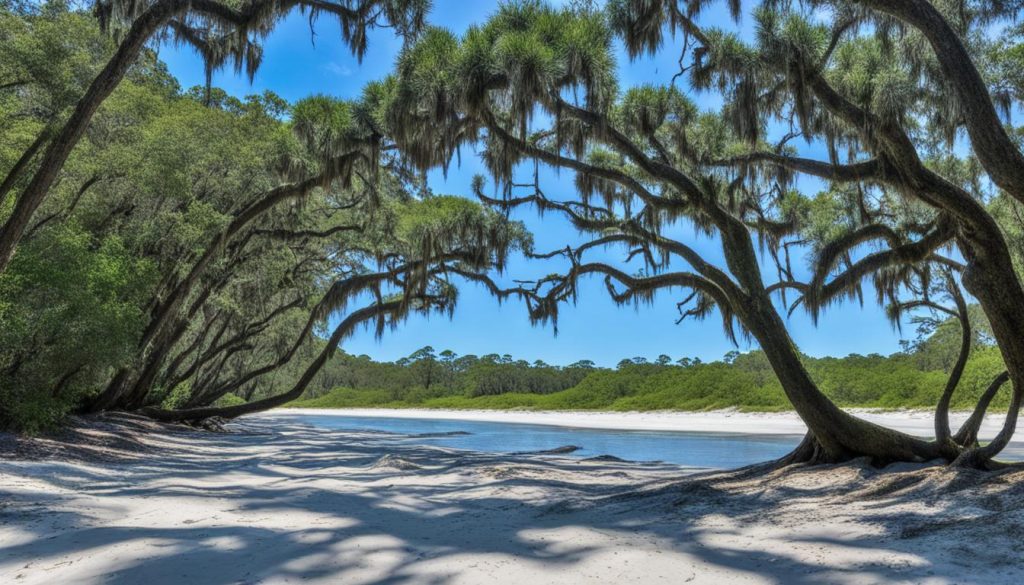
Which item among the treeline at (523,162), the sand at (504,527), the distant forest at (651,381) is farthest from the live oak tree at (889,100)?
the distant forest at (651,381)

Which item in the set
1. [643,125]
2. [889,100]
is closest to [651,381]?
[643,125]

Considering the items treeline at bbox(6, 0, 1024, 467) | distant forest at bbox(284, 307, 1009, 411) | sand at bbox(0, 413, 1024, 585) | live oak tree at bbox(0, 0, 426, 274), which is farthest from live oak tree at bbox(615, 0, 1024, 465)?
distant forest at bbox(284, 307, 1009, 411)

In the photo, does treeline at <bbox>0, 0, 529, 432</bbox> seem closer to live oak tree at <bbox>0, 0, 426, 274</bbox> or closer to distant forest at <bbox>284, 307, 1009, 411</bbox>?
live oak tree at <bbox>0, 0, 426, 274</bbox>

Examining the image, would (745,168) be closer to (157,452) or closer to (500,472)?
(500,472)

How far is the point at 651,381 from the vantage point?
46656 millimetres

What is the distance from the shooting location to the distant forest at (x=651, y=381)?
1093 inches

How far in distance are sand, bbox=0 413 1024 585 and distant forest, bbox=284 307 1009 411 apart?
309 inches

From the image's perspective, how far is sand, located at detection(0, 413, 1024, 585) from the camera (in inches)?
108

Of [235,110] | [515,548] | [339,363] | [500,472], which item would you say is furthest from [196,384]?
[339,363]

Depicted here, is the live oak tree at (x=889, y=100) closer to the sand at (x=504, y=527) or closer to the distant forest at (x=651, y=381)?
the sand at (x=504, y=527)

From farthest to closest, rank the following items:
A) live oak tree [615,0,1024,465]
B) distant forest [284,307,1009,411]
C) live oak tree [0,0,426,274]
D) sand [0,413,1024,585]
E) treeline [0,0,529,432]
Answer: distant forest [284,307,1009,411]
treeline [0,0,529,432]
live oak tree [0,0,426,274]
live oak tree [615,0,1024,465]
sand [0,413,1024,585]

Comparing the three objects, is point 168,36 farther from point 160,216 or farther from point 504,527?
point 504,527

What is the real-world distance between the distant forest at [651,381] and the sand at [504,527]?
7858 millimetres

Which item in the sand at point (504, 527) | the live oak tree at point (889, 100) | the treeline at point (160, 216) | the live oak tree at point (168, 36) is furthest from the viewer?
the treeline at point (160, 216)
